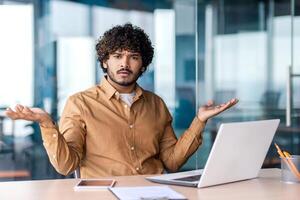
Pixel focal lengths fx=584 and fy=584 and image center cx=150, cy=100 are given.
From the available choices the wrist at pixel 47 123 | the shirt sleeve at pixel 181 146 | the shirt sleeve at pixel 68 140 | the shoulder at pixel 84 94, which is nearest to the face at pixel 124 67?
the shoulder at pixel 84 94

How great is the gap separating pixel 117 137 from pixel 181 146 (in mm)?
315

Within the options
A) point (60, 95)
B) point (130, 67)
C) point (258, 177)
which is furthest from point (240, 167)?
point (60, 95)

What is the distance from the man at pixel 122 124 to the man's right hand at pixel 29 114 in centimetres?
26

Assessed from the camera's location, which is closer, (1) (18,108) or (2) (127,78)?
(1) (18,108)

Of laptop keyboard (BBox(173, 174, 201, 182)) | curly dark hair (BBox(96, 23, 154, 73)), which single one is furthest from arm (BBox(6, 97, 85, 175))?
laptop keyboard (BBox(173, 174, 201, 182))

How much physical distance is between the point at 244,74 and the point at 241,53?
19 cm

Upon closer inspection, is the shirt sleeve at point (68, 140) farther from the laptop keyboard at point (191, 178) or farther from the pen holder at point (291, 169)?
the pen holder at point (291, 169)

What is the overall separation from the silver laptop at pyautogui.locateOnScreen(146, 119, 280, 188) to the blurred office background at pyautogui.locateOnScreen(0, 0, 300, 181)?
2420mm

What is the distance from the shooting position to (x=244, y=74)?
17.2ft

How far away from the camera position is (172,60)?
4.90m

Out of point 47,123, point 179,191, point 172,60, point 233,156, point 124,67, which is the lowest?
point 179,191

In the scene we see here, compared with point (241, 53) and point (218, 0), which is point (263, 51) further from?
point (218, 0)

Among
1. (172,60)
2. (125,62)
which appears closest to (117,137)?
(125,62)

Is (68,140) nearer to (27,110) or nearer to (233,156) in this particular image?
(27,110)
